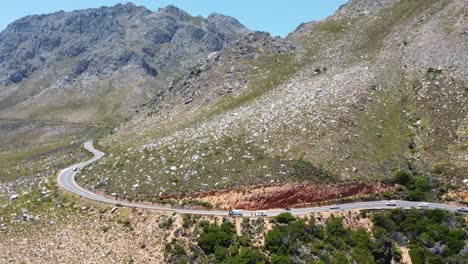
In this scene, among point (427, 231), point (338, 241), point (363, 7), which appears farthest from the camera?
point (363, 7)

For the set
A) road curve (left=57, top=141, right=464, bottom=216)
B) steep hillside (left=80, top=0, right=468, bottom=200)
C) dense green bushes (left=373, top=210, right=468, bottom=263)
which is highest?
steep hillside (left=80, top=0, right=468, bottom=200)

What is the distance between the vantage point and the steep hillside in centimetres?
6638

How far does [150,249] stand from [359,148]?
35309 millimetres

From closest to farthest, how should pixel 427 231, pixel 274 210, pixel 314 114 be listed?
1. pixel 427 231
2. pixel 274 210
3. pixel 314 114

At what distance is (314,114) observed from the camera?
77.2 m

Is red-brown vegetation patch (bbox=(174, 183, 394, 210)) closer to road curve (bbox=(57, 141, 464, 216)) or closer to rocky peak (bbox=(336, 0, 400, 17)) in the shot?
road curve (bbox=(57, 141, 464, 216))

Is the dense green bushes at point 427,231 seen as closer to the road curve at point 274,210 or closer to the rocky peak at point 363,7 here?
the road curve at point 274,210

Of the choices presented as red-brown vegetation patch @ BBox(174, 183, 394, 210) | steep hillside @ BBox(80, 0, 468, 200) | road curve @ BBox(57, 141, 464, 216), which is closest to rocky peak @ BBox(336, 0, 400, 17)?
steep hillside @ BBox(80, 0, 468, 200)

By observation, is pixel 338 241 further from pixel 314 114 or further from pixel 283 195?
pixel 314 114

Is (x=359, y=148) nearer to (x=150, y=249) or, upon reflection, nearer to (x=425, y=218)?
(x=425, y=218)

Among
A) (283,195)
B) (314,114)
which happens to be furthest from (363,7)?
(283,195)

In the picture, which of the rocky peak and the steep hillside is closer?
the steep hillside

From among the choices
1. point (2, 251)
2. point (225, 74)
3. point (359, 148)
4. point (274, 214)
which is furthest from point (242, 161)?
point (225, 74)

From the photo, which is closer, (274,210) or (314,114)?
(274,210)
